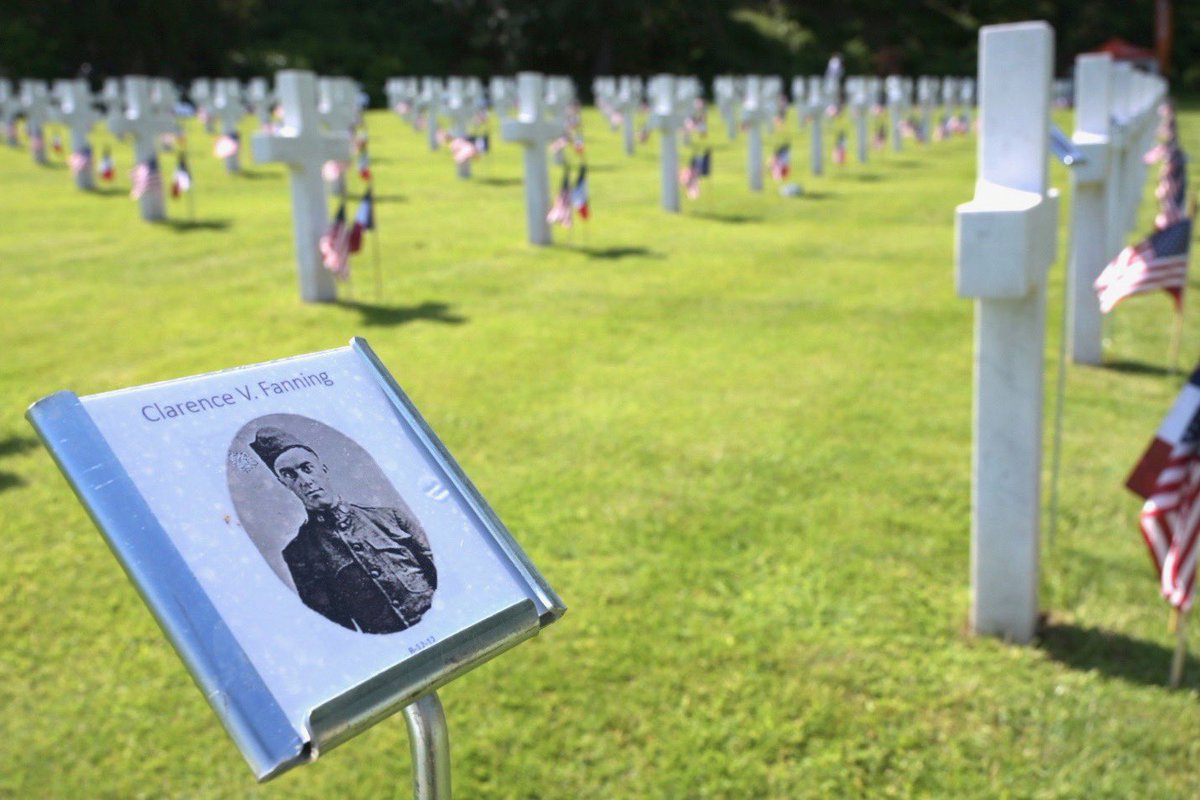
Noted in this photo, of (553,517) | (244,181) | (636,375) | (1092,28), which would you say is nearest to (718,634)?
(553,517)

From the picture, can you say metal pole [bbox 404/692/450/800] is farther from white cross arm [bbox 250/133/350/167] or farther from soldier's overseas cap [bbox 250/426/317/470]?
white cross arm [bbox 250/133/350/167]

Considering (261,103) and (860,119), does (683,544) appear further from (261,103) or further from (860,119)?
(261,103)

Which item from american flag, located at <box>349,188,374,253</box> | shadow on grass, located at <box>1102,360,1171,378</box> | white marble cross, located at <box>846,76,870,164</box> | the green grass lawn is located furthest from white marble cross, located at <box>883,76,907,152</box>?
shadow on grass, located at <box>1102,360,1171,378</box>

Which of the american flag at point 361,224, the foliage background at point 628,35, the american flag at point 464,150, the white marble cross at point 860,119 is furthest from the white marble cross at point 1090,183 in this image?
the foliage background at point 628,35

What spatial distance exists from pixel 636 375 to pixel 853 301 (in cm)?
296

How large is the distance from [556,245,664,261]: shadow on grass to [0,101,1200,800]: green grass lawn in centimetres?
50

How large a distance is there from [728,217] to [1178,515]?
1148 cm

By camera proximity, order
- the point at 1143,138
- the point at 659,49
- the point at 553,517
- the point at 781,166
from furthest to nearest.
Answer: the point at 659,49 < the point at 781,166 < the point at 1143,138 < the point at 553,517

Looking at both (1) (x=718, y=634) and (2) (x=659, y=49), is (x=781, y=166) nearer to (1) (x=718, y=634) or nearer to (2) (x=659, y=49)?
(1) (x=718, y=634)

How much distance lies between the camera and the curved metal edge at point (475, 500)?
179 cm

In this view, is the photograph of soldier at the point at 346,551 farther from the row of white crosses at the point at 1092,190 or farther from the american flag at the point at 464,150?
the american flag at the point at 464,150

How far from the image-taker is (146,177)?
14.0m

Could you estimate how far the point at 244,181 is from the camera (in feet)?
62.7

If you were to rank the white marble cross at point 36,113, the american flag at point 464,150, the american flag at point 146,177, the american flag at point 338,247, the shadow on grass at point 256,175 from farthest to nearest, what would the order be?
the white marble cross at point 36,113 → the shadow on grass at point 256,175 → the american flag at point 464,150 → the american flag at point 146,177 → the american flag at point 338,247
